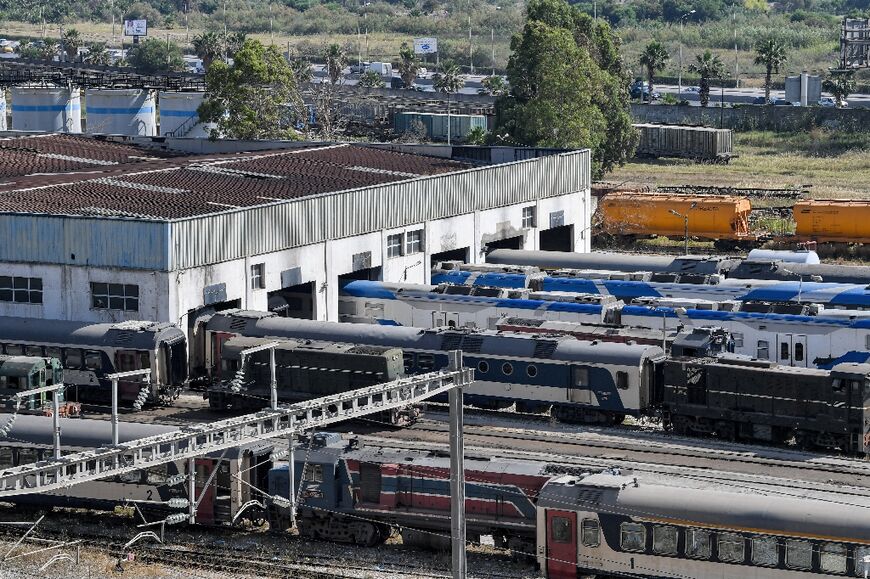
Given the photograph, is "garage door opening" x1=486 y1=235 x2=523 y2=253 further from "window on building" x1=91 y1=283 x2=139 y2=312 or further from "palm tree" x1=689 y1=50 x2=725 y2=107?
"palm tree" x1=689 y1=50 x2=725 y2=107

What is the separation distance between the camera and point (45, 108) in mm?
129250

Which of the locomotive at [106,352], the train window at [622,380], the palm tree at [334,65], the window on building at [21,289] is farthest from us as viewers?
the palm tree at [334,65]

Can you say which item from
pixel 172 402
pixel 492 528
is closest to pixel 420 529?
pixel 492 528

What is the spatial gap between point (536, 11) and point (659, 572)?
282 feet

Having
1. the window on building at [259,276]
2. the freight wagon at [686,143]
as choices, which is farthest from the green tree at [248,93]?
the freight wagon at [686,143]

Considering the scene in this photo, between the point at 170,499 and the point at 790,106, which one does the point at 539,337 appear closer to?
the point at 170,499

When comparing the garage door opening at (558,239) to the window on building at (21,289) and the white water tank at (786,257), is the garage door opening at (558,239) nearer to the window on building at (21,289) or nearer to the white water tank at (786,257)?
the white water tank at (786,257)

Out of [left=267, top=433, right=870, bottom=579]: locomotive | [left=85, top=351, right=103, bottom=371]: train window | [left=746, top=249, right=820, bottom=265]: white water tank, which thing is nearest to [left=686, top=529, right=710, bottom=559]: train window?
[left=267, top=433, right=870, bottom=579]: locomotive

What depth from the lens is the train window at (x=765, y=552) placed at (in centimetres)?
4075

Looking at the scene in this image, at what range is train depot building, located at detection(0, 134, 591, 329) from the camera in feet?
220

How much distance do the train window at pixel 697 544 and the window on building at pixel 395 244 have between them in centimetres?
3854

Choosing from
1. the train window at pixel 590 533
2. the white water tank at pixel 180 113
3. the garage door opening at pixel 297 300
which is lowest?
the train window at pixel 590 533

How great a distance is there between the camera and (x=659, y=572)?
42312 millimetres

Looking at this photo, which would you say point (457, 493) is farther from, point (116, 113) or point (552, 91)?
point (116, 113)
